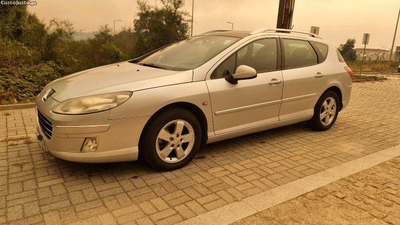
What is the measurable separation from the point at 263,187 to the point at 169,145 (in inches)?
44.7

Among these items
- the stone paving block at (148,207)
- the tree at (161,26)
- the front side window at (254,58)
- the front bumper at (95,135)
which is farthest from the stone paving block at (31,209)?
the tree at (161,26)

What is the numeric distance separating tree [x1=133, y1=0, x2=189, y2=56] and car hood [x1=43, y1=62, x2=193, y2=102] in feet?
44.2

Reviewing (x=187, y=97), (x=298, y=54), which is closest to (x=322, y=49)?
(x=298, y=54)

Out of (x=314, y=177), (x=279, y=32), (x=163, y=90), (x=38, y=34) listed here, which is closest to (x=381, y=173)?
(x=314, y=177)

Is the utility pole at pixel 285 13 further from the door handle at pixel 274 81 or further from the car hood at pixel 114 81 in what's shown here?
the car hood at pixel 114 81

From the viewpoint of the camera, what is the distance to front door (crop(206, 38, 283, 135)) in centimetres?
393

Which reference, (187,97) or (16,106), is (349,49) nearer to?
(16,106)

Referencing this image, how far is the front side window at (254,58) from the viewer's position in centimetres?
402

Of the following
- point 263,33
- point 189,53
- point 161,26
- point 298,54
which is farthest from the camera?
point 161,26

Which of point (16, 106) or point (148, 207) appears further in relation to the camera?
point (16, 106)

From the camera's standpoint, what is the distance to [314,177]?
363 centimetres

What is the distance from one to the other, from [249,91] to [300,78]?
1143mm

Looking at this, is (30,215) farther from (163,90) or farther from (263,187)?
(263,187)

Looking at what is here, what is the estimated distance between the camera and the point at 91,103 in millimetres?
3160
